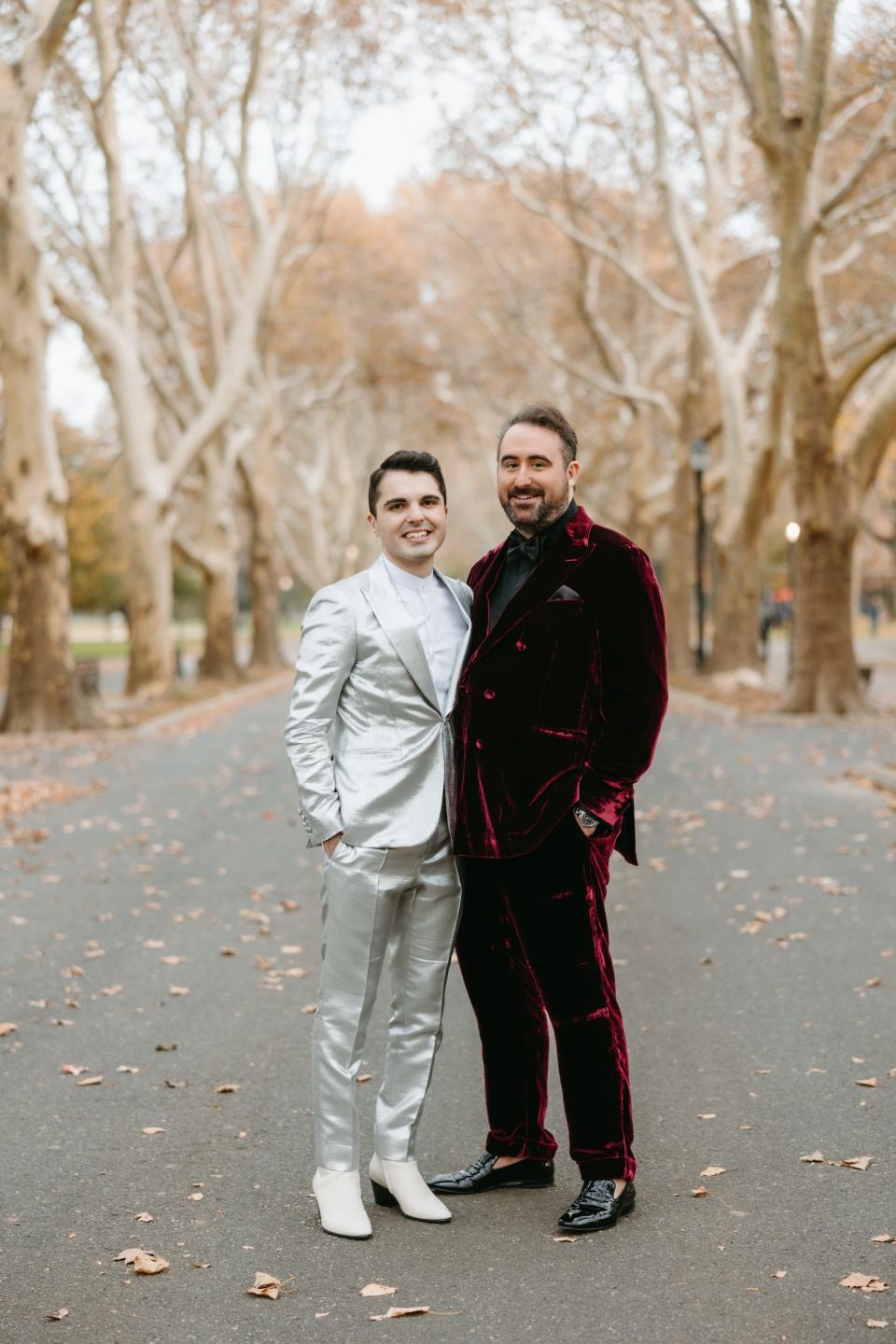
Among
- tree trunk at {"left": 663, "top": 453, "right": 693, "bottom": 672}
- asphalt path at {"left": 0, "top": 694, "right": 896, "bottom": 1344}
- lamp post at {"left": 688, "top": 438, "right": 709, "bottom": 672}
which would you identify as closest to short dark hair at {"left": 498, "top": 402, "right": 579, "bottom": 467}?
asphalt path at {"left": 0, "top": 694, "right": 896, "bottom": 1344}

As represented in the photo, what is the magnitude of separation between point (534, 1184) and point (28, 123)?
1708cm

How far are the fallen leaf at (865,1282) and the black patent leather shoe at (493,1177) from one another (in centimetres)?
100

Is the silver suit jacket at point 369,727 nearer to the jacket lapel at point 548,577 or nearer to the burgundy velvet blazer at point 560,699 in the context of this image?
the burgundy velvet blazer at point 560,699

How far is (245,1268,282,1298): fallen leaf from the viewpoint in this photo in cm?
362

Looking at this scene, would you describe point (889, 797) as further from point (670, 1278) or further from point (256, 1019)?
point (670, 1278)

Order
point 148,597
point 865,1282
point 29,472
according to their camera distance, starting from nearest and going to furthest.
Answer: point 865,1282 → point 29,472 → point 148,597

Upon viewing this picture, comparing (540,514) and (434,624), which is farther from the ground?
(540,514)

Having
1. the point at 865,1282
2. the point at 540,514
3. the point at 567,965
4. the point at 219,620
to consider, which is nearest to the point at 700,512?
the point at 219,620

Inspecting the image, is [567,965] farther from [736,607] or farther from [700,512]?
[700,512]

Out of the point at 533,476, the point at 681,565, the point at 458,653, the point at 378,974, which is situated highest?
the point at 681,565

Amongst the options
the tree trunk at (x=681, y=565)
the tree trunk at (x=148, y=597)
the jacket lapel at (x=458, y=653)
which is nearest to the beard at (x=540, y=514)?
the jacket lapel at (x=458, y=653)

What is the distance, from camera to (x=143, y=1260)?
3.80m

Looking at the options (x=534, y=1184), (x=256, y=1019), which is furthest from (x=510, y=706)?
(x=256, y=1019)

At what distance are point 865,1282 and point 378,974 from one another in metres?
→ 1.43
